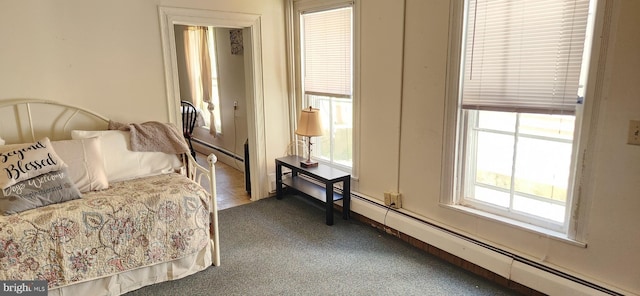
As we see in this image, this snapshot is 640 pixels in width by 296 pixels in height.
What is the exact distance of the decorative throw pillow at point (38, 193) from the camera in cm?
211

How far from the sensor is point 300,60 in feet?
12.4

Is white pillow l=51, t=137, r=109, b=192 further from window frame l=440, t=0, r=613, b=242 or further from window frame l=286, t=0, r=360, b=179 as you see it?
window frame l=440, t=0, r=613, b=242

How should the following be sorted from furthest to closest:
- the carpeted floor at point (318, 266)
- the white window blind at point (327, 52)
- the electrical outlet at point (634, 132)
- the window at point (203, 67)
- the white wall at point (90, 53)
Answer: the window at point (203, 67) < the white window blind at point (327, 52) < the white wall at point (90, 53) < the carpeted floor at point (318, 266) < the electrical outlet at point (634, 132)

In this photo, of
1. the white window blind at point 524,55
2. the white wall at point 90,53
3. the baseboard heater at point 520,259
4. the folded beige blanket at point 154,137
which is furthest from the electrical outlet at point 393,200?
the white wall at point 90,53

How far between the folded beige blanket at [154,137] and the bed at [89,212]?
0.06m

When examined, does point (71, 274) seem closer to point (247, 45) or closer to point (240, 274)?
point (240, 274)

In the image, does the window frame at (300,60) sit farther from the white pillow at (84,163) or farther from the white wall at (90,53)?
the white pillow at (84,163)

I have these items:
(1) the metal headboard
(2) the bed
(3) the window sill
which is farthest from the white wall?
(3) the window sill

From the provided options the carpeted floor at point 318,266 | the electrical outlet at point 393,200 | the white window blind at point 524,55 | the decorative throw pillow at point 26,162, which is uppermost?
the white window blind at point 524,55

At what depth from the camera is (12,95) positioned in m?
2.60

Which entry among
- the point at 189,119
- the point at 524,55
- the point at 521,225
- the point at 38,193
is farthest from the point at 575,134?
the point at 189,119

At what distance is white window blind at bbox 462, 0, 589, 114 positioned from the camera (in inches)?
77.8

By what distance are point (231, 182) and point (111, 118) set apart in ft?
5.94

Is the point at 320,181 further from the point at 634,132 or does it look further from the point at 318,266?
the point at 634,132
